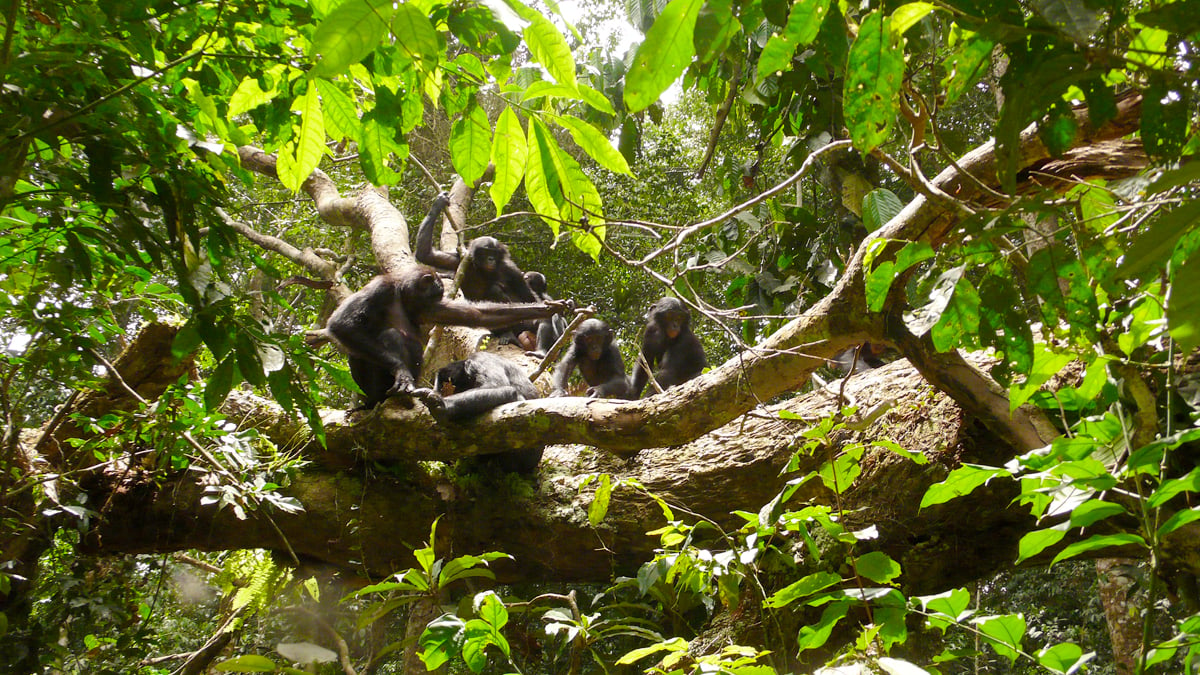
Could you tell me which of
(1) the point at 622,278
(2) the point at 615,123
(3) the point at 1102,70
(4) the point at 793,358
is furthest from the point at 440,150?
(3) the point at 1102,70

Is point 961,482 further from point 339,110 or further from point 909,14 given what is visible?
point 339,110

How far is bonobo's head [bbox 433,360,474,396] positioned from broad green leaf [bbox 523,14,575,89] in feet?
12.5

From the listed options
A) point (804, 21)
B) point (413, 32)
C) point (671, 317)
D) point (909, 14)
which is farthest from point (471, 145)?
point (671, 317)

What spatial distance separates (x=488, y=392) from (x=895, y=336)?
2.26 m

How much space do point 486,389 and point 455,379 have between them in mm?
707

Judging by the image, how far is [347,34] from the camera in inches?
35.1

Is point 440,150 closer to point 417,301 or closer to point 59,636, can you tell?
point 417,301

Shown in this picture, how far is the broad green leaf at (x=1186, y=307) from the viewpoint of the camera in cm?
59

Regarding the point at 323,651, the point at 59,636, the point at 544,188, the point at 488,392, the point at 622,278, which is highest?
the point at 622,278

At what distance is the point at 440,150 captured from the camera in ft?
27.3

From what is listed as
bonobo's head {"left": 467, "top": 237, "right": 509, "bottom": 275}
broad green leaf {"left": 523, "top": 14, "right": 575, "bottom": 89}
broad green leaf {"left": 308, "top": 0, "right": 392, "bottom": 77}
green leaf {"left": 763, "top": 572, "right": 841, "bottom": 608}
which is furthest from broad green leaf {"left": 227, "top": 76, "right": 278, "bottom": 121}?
bonobo's head {"left": 467, "top": 237, "right": 509, "bottom": 275}

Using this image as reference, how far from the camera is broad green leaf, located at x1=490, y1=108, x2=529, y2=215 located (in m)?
1.37

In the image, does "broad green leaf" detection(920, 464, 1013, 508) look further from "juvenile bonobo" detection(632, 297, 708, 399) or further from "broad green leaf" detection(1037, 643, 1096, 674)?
"juvenile bonobo" detection(632, 297, 708, 399)

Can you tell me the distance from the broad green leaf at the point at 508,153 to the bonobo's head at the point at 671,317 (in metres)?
5.31
